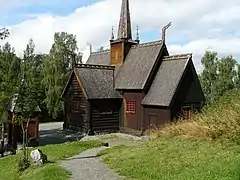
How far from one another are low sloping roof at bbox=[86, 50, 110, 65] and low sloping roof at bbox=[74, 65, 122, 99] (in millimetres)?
4261

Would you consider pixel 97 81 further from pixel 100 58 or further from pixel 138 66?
pixel 100 58

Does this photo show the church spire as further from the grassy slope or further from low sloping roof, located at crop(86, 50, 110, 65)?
the grassy slope

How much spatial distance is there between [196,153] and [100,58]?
29437 mm

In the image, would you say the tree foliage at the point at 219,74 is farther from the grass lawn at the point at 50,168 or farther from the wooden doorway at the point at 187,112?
the grass lawn at the point at 50,168

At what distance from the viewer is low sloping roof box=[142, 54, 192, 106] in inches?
1116

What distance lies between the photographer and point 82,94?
108 feet

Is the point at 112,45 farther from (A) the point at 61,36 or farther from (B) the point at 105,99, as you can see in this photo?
(A) the point at 61,36

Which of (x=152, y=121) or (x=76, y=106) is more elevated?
(x=76, y=106)

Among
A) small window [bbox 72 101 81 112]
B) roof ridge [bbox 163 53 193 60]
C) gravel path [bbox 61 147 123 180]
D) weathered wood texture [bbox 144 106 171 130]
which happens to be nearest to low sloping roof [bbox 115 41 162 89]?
A: roof ridge [bbox 163 53 193 60]

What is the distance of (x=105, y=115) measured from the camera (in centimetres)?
3269

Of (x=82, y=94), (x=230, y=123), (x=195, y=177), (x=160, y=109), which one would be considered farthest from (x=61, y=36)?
(x=195, y=177)

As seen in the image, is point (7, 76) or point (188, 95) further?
point (188, 95)

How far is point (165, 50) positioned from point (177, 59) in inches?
74.4

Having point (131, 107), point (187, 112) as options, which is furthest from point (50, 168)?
point (131, 107)
